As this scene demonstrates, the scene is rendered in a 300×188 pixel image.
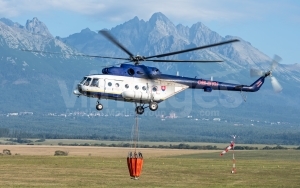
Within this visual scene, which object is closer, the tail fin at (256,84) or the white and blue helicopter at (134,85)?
the white and blue helicopter at (134,85)

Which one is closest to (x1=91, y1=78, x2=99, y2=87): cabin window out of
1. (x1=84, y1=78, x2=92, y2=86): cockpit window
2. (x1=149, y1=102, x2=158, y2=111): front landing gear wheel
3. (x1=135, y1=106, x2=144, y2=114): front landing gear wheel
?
(x1=84, y1=78, x2=92, y2=86): cockpit window

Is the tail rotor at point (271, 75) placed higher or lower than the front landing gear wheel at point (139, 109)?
higher

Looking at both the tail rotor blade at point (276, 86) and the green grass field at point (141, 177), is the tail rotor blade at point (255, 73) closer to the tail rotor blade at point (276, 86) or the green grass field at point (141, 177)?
the tail rotor blade at point (276, 86)

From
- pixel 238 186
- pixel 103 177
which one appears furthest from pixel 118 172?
pixel 238 186

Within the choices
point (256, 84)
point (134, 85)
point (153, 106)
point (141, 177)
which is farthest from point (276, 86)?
point (141, 177)

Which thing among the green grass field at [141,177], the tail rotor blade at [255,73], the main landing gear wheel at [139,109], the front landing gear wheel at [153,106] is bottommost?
the green grass field at [141,177]

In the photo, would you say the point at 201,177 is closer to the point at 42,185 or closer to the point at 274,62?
the point at 42,185

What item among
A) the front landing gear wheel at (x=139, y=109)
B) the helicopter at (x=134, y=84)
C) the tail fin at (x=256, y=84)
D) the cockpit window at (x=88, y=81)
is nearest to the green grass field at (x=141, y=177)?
the tail fin at (x=256, y=84)

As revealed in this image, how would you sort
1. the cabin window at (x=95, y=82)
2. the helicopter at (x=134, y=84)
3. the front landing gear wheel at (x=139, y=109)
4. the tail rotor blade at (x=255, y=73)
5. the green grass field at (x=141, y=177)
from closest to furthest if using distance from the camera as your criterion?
the front landing gear wheel at (x=139, y=109)
the helicopter at (x=134, y=84)
the cabin window at (x=95, y=82)
the tail rotor blade at (x=255, y=73)
the green grass field at (x=141, y=177)

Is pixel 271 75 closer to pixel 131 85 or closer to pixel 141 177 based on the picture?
pixel 131 85

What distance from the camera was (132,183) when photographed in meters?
51.8

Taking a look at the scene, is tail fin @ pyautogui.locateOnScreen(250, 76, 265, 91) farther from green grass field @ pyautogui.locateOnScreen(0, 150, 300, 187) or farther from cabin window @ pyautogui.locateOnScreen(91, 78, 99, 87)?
green grass field @ pyautogui.locateOnScreen(0, 150, 300, 187)

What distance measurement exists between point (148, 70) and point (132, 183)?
1536cm

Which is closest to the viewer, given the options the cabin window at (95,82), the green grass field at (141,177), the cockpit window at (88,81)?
the cabin window at (95,82)
